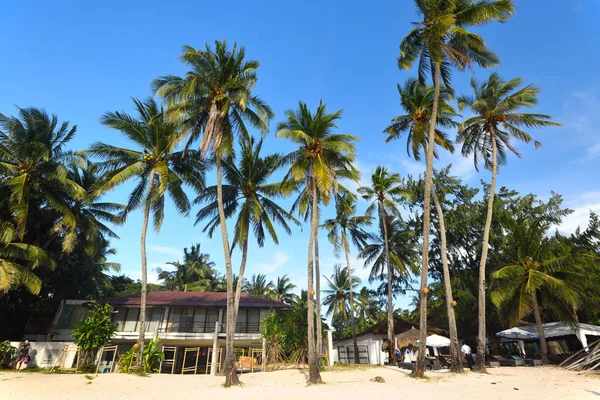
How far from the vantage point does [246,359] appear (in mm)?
22016

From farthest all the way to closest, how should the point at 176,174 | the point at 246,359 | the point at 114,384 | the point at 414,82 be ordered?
the point at 246,359 → the point at 176,174 → the point at 414,82 → the point at 114,384

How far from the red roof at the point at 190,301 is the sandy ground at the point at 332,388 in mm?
9216

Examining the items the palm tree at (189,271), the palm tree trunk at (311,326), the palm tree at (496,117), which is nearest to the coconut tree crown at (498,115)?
the palm tree at (496,117)

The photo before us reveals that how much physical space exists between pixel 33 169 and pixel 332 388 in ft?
68.3

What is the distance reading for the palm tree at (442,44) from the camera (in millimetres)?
15297

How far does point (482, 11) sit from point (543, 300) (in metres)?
17.3

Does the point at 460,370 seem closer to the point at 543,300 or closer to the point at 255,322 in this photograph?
the point at 543,300

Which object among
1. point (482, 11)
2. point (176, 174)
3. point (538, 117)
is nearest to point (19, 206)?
point (176, 174)

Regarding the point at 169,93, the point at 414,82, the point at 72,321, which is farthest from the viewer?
the point at 72,321

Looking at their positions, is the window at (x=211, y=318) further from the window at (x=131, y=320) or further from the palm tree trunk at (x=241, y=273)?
the palm tree trunk at (x=241, y=273)

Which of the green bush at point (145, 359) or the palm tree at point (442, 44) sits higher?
the palm tree at point (442, 44)

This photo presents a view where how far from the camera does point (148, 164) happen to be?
20.2 meters

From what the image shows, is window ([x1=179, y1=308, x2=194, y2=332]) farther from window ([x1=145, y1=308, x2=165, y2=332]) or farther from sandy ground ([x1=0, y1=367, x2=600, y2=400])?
sandy ground ([x1=0, y1=367, x2=600, y2=400])

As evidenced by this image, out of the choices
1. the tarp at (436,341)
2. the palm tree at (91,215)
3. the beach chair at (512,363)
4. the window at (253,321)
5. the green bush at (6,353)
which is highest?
the palm tree at (91,215)
